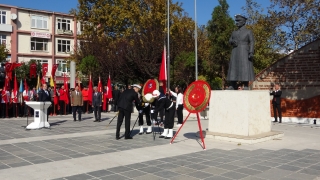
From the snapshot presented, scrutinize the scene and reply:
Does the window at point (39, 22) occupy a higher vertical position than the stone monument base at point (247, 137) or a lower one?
higher

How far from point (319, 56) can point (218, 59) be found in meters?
10.4

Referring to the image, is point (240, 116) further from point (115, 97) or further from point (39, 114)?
point (115, 97)

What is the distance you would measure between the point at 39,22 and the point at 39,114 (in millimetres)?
42239

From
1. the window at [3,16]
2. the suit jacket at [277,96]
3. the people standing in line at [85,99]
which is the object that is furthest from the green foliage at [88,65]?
the window at [3,16]

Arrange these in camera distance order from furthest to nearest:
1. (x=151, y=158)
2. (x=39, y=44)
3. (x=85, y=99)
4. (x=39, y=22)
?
(x=39, y=44) → (x=39, y=22) → (x=85, y=99) → (x=151, y=158)

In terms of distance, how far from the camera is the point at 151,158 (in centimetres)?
812

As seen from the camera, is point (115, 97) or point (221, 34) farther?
point (221, 34)

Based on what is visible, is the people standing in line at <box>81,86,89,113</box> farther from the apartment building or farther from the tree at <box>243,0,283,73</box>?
the apartment building

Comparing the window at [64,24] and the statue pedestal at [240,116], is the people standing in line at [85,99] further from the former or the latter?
the window at [64,24]

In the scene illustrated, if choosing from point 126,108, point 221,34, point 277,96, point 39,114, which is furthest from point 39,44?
point 126,108

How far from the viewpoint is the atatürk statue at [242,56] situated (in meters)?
11.1

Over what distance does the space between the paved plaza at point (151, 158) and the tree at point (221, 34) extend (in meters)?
15.3

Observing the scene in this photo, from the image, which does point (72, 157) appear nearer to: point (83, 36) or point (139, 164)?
point (139, 164)

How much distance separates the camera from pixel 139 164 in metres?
7.43
